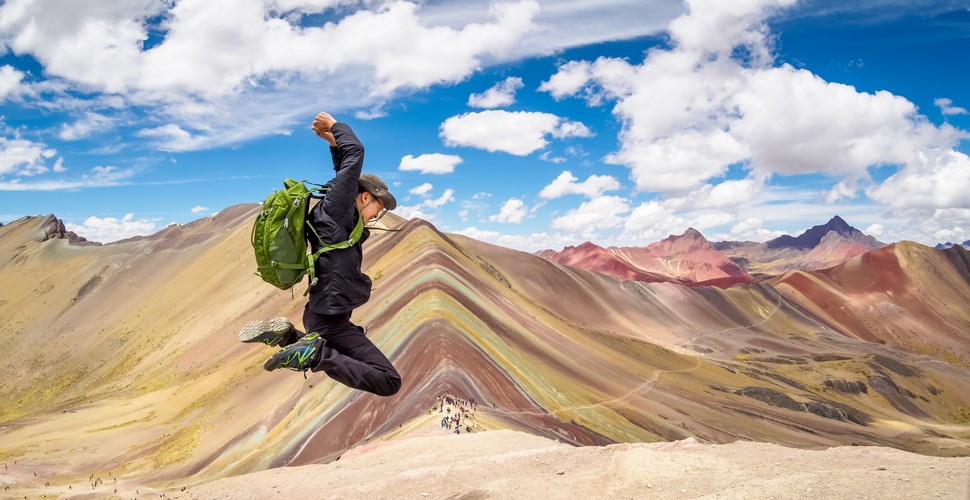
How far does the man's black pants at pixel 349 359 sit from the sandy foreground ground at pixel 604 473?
4.19m

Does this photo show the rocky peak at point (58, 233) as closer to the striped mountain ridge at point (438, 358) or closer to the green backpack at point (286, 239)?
the striped mountain ridge at point (438, 358)

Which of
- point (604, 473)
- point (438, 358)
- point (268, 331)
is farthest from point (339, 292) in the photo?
point (438, 358)

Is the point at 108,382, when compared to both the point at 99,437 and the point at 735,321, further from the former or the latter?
the point at 735,321

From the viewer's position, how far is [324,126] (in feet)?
19.9

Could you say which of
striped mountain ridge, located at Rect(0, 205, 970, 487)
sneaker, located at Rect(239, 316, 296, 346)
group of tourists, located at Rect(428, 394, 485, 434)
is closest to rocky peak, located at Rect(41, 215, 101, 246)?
striped mountain ridge, located at Rect(0, 205, 970, 487)

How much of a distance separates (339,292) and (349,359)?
28.7 inches

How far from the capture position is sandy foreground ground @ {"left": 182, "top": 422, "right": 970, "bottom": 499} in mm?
7641

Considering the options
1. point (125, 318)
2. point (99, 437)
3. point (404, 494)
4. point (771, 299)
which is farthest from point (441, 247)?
point (771, 299)

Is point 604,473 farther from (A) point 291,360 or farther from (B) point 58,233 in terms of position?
(B) point 58,233

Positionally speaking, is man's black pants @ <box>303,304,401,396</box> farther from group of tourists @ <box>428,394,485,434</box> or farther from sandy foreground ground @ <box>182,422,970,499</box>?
group of tourists @ <box>428,394,485,434</box>

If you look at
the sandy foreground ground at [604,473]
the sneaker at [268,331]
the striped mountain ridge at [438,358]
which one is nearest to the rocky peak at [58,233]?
the striped mountain ridge at [438,358]

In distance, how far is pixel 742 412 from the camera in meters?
42.9

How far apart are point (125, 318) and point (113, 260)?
3000cm

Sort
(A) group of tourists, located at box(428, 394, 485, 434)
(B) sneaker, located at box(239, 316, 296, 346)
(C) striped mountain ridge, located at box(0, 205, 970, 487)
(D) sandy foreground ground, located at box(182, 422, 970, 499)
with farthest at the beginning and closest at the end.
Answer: (C) striped mountain ridge, located at box(0, 205, 970, 487) < (A) group of tourists, located at box(428, 394, 485, 434) < (D) sandy foreground ground, located at box(182, 422, 970, 499) < (B) sneaker, located at box(239, 316, 296, 346)
